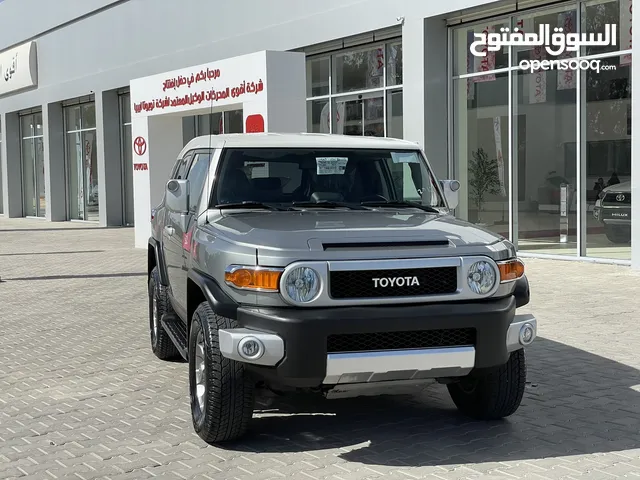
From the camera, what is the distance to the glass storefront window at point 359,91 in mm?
18469

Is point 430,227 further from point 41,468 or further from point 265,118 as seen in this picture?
point 265,118

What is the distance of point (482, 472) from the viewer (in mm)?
4805

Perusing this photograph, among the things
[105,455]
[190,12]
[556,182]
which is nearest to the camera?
[105,455]

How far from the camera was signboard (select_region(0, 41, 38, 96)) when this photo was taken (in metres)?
33.0

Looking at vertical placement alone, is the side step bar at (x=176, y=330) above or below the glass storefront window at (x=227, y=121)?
below

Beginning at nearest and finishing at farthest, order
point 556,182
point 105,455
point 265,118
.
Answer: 1. point 105,455
2. point 265,118
3. point 556,182

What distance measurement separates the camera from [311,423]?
575cm

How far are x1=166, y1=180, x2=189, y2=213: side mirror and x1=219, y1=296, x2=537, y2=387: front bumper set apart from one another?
1.50m

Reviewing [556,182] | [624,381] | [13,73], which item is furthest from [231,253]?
[13,73]

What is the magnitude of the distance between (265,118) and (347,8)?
4.63 m

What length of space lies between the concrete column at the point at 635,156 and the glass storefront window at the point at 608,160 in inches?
23.1

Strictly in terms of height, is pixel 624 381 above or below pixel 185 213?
below

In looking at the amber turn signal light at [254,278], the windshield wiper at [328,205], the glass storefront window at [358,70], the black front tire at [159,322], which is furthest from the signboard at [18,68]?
the amber turn signal light at [254,278]

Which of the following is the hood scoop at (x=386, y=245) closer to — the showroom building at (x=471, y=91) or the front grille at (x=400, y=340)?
the front grille at (x=400, y=340)
